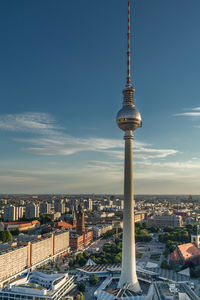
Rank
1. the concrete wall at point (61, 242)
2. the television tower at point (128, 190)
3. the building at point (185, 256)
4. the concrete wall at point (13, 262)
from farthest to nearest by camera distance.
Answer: the concrete wall at point (61, 242), the building at point (185, 256), the concrete wall at point (13, 262), the television tower at point (128, 190)

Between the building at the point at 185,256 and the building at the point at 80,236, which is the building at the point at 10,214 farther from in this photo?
the building at the point at 185,256

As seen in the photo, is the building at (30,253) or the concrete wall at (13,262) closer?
the concrete wall at (13,262)

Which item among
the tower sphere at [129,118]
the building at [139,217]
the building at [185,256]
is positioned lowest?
the building at [139,217]

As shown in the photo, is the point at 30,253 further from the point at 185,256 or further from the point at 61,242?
the point at 185,256

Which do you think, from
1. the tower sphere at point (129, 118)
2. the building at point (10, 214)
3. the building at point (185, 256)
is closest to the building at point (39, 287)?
the building at point (185, 256)

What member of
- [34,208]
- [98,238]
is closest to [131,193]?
[98,238]

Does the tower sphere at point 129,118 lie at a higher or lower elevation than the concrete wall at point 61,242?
higher

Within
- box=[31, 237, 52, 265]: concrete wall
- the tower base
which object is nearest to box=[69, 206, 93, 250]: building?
box=[31, 237, 52, 265]: concrete wall

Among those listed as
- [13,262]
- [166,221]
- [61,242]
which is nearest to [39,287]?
[13,262]

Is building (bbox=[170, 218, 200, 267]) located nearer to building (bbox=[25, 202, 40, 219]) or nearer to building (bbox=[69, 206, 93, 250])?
building (bbox=[69, 206, 93, 250])

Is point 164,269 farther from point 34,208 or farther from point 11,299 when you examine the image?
point 34,208
